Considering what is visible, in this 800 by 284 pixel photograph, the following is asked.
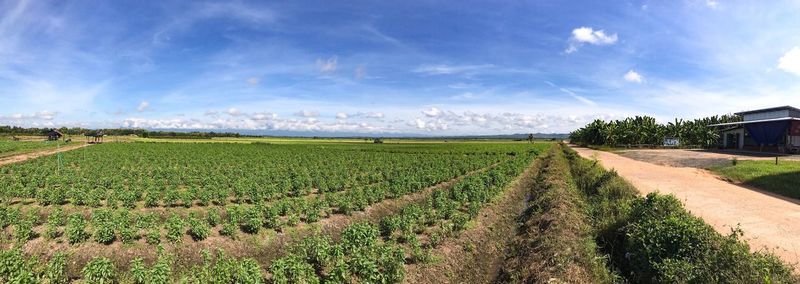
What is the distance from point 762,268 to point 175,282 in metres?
13.6

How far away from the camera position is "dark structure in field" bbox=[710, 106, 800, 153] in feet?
148

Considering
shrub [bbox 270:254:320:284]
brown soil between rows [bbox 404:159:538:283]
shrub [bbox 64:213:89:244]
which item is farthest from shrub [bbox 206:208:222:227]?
brown soil between rows [bbox 404:159:538:283]

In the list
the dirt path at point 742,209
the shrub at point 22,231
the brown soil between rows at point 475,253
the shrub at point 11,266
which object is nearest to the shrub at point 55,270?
the shrub at point 11,266

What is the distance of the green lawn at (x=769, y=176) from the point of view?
2124cm

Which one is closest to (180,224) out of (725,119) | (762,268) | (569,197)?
(762,268)

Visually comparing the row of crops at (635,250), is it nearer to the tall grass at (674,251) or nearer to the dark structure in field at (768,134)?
the tall grass at (674,251)

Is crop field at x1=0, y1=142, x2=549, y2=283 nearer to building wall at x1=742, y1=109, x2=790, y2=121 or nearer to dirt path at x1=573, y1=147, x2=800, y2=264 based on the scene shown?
dirt path at x1=573, y1=147, x2=800, y2=264

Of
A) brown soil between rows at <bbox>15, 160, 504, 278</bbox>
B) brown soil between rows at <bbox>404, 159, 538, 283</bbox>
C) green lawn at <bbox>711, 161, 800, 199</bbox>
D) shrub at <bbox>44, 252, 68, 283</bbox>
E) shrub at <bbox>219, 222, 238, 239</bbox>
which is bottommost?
brown soil between rows at <bbox>404, 159, 538, 283</bbox>

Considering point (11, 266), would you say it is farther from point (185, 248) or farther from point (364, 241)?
point (364, 241)

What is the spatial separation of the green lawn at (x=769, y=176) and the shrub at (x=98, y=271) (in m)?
28.9

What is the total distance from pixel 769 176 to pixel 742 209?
11.4 metres

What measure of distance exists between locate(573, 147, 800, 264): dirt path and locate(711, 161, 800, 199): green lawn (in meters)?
1.18

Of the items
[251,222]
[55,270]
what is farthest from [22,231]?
[251,222]

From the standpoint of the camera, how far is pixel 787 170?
83.7 feet
